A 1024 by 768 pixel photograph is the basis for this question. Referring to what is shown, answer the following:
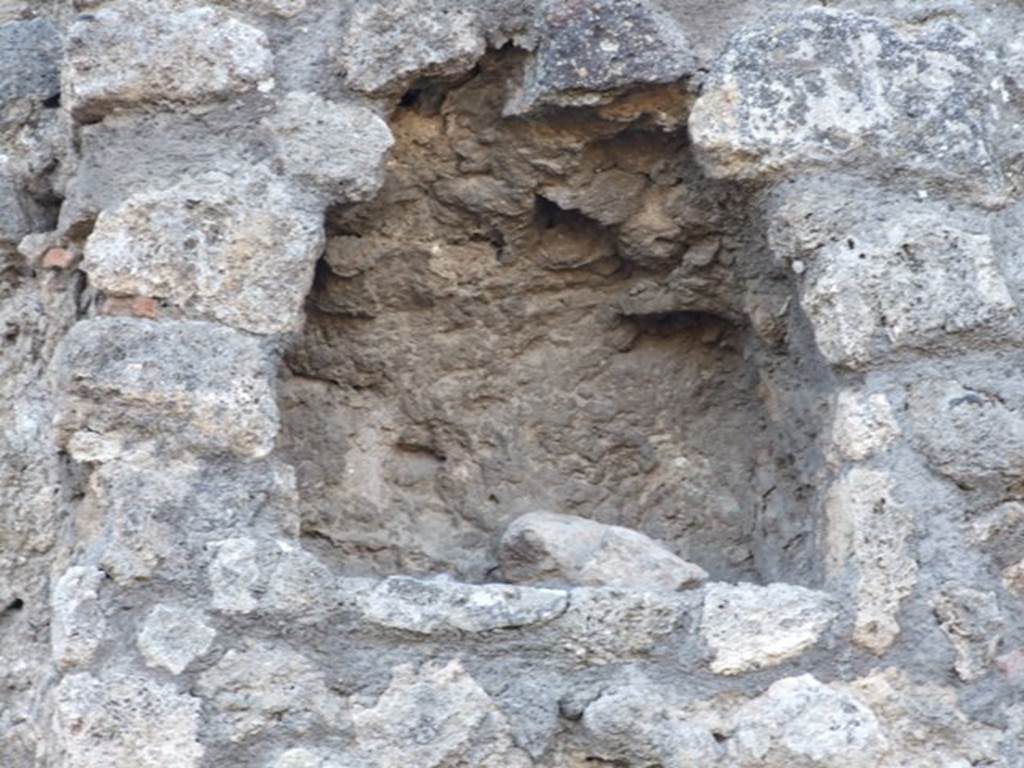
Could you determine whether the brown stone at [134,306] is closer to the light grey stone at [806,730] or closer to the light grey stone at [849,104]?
the light grey stone at [849,104]

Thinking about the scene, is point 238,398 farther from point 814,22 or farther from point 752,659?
point 814,22

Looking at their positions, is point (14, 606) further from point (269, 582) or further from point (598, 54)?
point (598, 54)

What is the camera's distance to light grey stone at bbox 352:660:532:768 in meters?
2.70

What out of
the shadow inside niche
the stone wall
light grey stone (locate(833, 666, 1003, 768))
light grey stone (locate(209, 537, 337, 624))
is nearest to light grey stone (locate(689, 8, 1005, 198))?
the stone wall

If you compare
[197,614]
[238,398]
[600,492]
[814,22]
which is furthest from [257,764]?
[814,22]

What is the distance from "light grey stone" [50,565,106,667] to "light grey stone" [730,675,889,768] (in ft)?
2.67

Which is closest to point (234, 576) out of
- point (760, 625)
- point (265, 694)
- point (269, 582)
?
point (269, 582)

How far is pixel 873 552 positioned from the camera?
9.14 feet

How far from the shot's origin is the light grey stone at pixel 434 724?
106 inches

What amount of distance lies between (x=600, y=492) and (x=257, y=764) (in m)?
0.72

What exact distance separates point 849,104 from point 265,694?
113 cm

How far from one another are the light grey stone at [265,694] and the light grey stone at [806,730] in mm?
520

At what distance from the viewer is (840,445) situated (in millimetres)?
2861

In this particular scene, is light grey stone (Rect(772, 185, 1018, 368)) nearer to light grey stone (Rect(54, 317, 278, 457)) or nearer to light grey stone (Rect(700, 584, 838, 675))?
light grey stone (Rect(700, 584, 838, 675))
